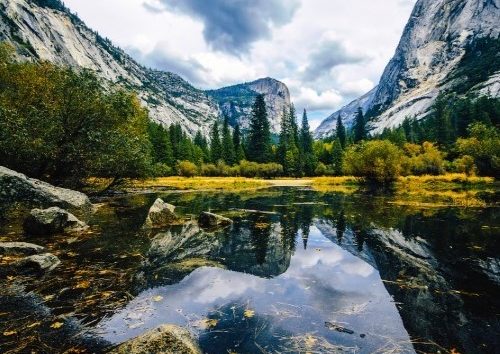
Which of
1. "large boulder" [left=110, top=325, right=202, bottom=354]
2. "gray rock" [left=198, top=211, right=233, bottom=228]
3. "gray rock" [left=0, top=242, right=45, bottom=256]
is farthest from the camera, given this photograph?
"gray rock" [left=198, top=211, right=233, bottom=228]

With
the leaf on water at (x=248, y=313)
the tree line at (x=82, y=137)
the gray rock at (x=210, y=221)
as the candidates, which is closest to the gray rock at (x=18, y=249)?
the leaf on water at (x=248, y=313)

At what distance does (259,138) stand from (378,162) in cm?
5342

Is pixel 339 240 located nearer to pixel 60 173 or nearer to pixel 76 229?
pixel 76 229

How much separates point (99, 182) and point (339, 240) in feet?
106

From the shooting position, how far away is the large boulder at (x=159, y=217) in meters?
17.5

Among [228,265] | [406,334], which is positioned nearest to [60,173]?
[228,265]

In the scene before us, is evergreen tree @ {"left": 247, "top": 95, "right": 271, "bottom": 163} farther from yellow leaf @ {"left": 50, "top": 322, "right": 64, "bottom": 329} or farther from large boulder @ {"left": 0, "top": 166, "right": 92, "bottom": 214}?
yellow leaf @ {"left": 50, "top": 322, "right": 64, "bottom": 329}

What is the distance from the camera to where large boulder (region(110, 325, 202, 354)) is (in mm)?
4621

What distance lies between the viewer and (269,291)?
28.3ft

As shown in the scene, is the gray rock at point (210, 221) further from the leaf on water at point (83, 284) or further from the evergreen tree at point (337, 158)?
the evergreen tree at point (337, 158)

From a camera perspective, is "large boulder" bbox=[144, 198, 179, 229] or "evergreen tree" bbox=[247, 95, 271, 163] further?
"evergreen tree" bbox=[247, 95, 271, 163]

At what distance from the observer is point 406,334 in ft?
20.4

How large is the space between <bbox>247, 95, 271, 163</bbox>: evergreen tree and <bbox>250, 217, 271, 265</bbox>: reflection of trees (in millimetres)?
75946

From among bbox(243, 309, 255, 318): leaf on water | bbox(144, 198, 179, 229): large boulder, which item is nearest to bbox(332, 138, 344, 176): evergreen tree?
bbox(144, 198, 179, 229): large boulder
